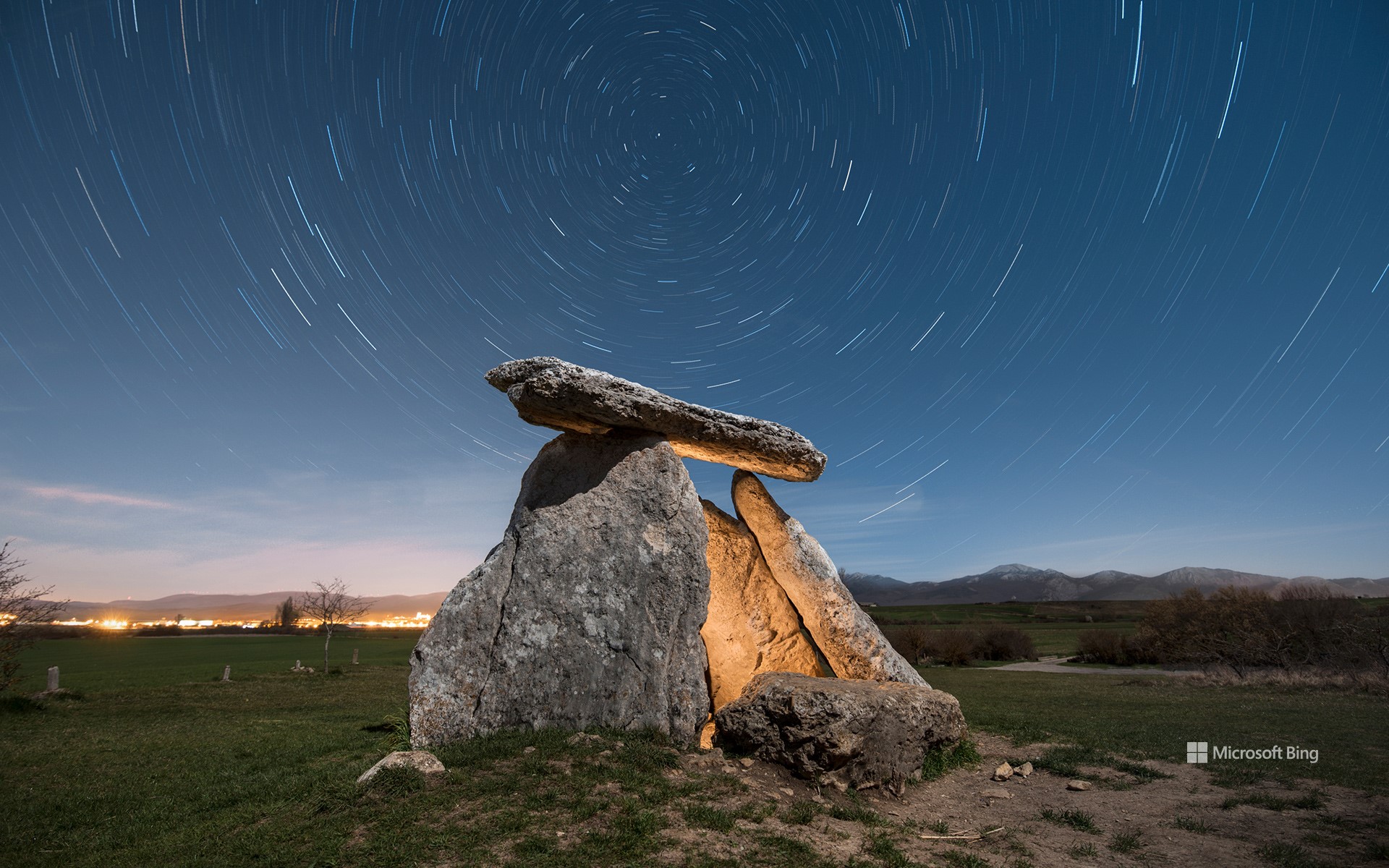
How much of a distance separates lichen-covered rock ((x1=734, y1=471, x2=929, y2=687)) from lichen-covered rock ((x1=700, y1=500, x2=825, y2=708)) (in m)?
0.52

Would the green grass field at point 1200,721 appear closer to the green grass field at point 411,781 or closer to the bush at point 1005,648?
the green grass field at point 411,781

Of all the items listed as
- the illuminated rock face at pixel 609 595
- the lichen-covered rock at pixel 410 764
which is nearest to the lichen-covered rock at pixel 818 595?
the illuminated rock face at pixel 609 595

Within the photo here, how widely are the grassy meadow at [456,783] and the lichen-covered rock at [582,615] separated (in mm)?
707

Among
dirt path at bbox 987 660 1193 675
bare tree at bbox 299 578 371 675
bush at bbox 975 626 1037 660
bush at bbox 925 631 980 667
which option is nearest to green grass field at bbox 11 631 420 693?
bare tree at bbox 299 578 371 675

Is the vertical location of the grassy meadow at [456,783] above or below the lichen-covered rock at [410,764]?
below

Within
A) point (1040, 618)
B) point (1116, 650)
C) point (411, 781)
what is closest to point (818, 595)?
point (411, 781)

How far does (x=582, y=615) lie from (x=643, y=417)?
3.91 metres

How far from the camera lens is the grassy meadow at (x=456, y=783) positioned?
714 centimetres

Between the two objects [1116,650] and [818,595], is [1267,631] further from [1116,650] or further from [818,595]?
[818,595]

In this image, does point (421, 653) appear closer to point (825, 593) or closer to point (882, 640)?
point (825, 593)

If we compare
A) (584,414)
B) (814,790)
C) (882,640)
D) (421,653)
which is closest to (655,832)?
(814,790)

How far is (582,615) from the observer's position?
11.2m

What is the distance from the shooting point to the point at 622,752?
9.59 m

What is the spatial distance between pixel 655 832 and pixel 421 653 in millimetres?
5191
